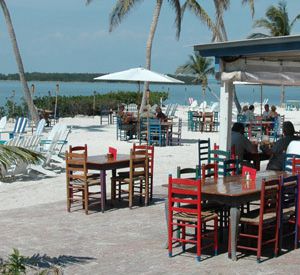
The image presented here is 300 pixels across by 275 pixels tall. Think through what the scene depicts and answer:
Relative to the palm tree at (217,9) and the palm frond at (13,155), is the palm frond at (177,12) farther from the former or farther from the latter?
the palm frond at (13,155)

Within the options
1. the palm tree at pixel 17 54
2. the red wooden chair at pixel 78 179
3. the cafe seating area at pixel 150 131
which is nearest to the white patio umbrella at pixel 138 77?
the cafe seating area at pixel 150 131

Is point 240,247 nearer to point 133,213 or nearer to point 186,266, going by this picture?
point 186,266

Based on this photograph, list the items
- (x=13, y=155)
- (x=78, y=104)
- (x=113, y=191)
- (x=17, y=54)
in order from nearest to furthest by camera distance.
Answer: (x=13, y=155)
(x=113, y=191)
(x=17, y=54)
(x=78, y=104)

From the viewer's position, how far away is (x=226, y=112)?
10.6m

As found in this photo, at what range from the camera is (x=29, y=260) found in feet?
22.2

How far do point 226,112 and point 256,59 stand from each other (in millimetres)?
980

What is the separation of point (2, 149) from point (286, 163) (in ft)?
14.7

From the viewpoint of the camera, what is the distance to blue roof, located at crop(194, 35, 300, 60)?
9406mm

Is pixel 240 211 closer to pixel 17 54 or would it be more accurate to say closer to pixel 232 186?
pixel 232 186

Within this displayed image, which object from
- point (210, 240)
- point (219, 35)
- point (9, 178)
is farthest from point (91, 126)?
point (210, 240)

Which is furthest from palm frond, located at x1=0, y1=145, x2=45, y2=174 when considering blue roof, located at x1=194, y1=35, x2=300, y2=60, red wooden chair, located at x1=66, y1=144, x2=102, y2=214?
blue roof, located at x1=194, y1=35, x2=300, y2=60

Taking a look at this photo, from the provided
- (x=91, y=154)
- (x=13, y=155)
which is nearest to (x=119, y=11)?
(x=91, y=154)

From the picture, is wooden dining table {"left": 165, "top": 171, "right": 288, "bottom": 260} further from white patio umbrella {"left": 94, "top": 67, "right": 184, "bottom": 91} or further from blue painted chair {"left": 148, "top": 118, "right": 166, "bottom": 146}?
blue painted chair {"left": 148, "top": 118, "right": 166, "bottom": 146}

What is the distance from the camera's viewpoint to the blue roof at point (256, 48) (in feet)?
30.9
